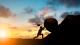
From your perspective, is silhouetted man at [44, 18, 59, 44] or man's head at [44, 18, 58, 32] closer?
silhouetted man at [44, 18, 59, 44]

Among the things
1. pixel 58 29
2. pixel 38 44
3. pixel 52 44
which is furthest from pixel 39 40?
pixel 58 29

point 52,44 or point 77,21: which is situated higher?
point 77,21

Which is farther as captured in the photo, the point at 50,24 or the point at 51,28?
the point at 50,24

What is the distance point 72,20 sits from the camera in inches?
807

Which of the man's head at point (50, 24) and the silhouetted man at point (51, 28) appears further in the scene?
the man's head at point (50, 24)

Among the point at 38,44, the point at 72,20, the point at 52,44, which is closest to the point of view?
the point at 72,20

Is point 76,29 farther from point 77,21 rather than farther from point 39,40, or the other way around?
point 39,40

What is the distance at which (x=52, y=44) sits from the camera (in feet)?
77.4

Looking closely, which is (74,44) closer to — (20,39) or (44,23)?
(44,23)

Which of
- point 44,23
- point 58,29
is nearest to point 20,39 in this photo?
point 44,23

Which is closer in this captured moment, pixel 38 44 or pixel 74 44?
A: pixel 74 44

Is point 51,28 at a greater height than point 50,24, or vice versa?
point 50,24

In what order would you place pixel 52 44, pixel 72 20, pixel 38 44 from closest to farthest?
pixel 72 20 < pixel 52 44 < pixel 38 44

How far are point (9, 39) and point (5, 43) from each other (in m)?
1.10
